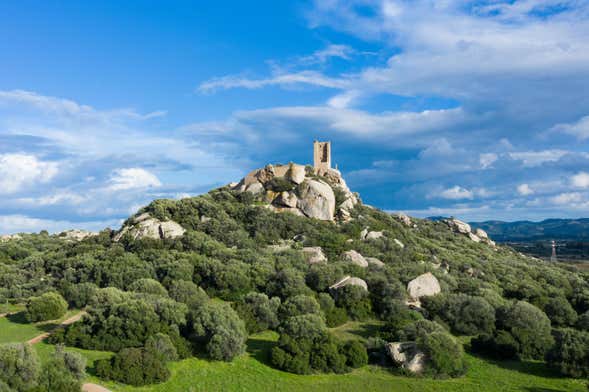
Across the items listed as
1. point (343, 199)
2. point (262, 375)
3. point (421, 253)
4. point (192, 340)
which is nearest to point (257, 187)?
point (343, 199)

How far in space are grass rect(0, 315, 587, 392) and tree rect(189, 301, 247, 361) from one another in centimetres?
72

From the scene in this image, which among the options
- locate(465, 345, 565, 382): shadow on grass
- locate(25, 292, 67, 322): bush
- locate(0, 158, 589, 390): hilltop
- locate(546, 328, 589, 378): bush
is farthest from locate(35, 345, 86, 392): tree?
locate(546, 328, 589, 378): bush

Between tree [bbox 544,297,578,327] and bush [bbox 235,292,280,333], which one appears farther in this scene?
tree [bbox 544,297,578,327]

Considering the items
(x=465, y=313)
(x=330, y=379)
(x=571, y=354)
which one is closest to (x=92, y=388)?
(x=330, y=379)

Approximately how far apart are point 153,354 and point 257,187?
45.6 meters

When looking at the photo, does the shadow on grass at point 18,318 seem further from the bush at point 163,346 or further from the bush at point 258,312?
the bush at point 258,312

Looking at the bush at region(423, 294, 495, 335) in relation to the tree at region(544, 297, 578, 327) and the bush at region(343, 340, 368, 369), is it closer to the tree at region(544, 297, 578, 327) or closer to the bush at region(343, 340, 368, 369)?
the tree at region(544, 297, 578, 327)

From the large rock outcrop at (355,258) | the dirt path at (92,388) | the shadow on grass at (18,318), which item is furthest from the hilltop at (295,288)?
the shadow on grass at (18,318)

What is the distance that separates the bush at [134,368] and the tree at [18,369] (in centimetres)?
383

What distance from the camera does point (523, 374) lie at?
101 ft

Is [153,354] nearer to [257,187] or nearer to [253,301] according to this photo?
[253,301]

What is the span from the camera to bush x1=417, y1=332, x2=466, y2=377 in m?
30.1

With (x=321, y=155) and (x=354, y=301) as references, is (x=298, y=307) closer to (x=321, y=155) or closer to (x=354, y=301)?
(x=354, y=301)

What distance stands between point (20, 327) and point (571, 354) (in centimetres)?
3946
